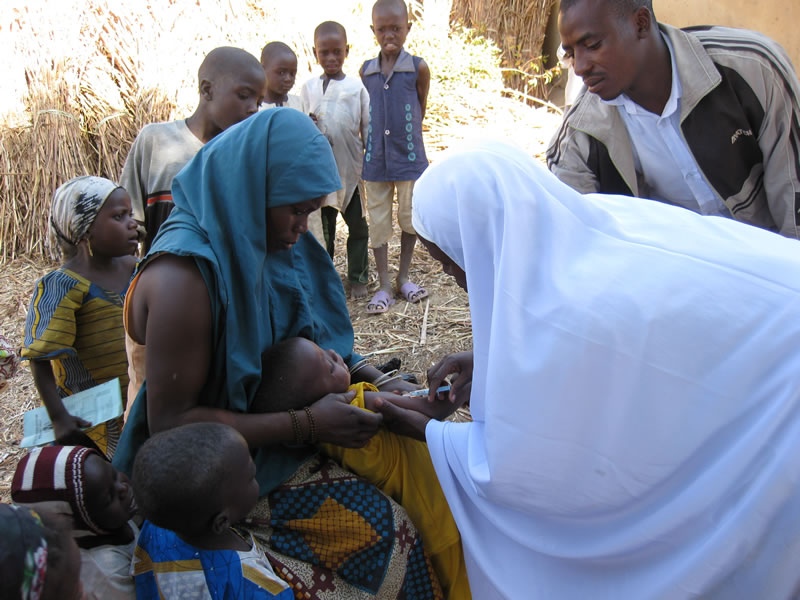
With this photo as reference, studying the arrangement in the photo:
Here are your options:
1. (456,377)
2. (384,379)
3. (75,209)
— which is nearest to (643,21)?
(456,377)

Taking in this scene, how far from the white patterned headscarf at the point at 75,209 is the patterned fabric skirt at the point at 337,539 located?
157 centimetres

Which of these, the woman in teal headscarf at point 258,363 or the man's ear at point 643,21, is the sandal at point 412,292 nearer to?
the man's ear at point 643,21

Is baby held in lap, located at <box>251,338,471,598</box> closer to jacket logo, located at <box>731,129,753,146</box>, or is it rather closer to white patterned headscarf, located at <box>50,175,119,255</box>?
white patterned headscarf, located at <box>50,175,119,255</box>

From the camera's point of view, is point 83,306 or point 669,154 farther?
point 669,154

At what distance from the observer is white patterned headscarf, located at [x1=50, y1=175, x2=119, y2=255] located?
113 inches

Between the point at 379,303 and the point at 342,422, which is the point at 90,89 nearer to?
the point at 379,303

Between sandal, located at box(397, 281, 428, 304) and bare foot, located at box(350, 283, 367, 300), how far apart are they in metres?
0.34

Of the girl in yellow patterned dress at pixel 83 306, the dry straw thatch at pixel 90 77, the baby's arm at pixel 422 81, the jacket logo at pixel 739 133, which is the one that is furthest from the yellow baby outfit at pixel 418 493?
the dry straw thatch at pixel 90 77

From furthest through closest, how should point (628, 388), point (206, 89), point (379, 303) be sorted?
point (379, 303) < point (206, 89) < point (628, 388)

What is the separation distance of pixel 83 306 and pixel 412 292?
11.1ft

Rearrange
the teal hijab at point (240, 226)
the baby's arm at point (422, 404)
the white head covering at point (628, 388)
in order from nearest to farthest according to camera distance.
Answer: the white head covering at point (628, 388) → the teal hijab at point (240, 226) → the baby's arm at point (422, 404)

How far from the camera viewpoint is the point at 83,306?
9.11 feet

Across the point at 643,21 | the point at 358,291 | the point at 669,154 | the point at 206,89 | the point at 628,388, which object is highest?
the point at 643,21

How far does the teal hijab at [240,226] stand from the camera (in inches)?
79.1
